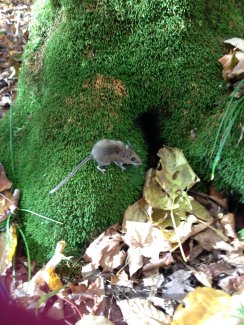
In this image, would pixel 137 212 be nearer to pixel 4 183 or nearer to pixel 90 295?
pixel 90 295

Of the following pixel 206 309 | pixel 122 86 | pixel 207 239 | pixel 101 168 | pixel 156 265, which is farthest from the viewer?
pixel 122 86

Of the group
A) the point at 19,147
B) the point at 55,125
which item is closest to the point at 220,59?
the point at 55,125

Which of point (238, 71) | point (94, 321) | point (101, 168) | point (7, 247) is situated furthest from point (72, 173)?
point (238, 71)

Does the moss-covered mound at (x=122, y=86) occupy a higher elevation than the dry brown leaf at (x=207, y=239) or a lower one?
higher

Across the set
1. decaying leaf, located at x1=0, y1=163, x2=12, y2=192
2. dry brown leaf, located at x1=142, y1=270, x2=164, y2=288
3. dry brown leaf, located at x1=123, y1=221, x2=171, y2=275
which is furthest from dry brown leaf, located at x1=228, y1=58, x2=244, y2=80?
decaying leaf, located at x1=0, y1=163, x2=12, y2=192

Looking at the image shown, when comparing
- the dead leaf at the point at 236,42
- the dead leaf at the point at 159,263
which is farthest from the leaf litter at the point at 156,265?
the dead leaf at the point at 236,42

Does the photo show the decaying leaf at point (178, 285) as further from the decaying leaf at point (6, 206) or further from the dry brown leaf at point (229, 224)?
the decaying leaf at point (6, 206)
